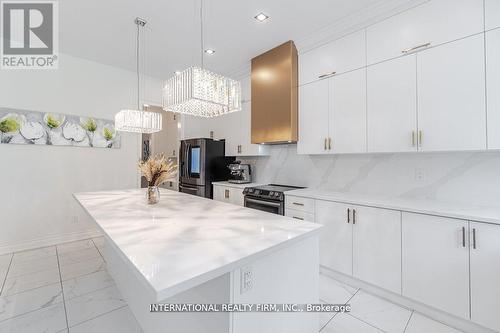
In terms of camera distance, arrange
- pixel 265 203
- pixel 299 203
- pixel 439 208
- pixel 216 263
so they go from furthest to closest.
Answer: pixel 265 203 < pixel 299 203 < pixel 439 208 < pixel 216 263

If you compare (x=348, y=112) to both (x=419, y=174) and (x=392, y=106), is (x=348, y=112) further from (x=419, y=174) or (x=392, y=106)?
(x=419, y=174)

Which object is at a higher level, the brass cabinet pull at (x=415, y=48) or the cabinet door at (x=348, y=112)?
the brass cabinet pull at (x=415, y=48)

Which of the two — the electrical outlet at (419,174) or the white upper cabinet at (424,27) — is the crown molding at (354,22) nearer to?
the white upper cabinet at (424,27)

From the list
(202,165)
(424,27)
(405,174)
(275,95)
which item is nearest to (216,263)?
(405,174)

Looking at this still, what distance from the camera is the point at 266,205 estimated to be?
9.99 ft

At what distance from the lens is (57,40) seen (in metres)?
3.11

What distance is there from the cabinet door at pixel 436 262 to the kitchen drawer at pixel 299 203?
0.90 metres

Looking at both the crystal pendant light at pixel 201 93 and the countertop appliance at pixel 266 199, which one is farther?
the countertop appliance at pixel 266 199

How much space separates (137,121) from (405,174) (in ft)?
9.98

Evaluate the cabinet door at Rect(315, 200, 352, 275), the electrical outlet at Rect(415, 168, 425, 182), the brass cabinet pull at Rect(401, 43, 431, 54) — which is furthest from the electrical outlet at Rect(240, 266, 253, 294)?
the brass cabinet pull at Rect(401, 43, 431, 54)

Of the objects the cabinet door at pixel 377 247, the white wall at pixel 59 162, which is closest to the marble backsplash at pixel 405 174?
the cabinet door at pixel 377 247

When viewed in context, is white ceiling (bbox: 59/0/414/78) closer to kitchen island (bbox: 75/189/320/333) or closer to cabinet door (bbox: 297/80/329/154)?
cabinet door (bbox: 297/80/329/154)

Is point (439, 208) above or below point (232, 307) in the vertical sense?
above

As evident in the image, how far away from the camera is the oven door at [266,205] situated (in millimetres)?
2881
